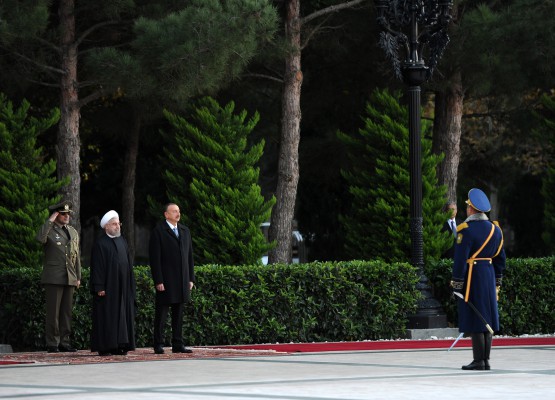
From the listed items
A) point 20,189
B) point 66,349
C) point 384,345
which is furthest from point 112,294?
point 20,189

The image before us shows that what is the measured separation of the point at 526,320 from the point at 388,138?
509 cm

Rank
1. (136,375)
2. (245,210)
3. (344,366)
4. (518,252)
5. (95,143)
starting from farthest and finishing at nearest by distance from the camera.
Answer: (518,252)
(95,143)
(245,210)
(344,366)
(136,375)

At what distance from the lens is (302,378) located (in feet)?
43.8

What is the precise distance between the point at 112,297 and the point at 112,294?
38mm

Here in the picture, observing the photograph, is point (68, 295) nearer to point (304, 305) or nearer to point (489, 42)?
point (304, 305)

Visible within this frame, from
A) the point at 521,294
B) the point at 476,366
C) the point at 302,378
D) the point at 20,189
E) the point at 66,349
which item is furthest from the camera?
the point at 20,189

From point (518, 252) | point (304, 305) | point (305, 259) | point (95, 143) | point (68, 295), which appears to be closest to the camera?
point (68, 295)

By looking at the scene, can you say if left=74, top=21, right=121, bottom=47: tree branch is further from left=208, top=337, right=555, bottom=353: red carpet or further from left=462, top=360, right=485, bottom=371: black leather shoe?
left=462, top=360, right=485, bottom=371: black leather shoe

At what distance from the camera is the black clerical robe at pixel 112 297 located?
16781 millimetres

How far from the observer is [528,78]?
2717 cm

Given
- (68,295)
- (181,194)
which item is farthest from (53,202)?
(68,295)

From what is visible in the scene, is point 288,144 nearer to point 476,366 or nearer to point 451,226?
point 451,226

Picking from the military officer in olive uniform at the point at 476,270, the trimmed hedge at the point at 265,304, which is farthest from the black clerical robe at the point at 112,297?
the military officer in olive uniform at the point at 476,270

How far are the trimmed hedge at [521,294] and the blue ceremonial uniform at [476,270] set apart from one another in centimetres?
624
